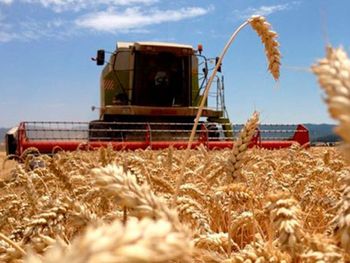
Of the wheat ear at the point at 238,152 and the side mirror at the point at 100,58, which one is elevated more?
the side mirror at the point at 100,58

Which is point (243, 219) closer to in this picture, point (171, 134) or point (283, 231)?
point (283, 231)

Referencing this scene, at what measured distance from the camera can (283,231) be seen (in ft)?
2.85

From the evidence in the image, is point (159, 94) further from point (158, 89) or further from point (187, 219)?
point (187, 219)

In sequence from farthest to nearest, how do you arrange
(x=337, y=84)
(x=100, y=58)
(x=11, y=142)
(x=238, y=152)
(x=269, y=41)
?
1. (x=100, y=58)
2. (x=11, y=142)
3. (x=269, y=41)
4. (x=238, y=152)
5. (x=337, y=84)

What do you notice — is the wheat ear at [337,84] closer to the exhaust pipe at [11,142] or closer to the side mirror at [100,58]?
the exhaust pipe at [11,142]

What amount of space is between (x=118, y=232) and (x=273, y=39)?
186 cm

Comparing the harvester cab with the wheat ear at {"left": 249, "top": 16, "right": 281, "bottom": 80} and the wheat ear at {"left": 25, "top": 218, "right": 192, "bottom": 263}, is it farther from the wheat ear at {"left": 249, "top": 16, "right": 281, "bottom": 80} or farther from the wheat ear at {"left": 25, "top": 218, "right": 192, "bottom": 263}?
the wheat ear at {"left": 25, "top": 218, "right": 192, "bottom": 263}

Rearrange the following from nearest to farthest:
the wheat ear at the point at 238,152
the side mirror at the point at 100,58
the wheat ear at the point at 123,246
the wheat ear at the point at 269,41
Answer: the wheat ear at the point at 123,246 < the wheat ear at the point at 238,152 < the wheat ear at the point at 269,41 < the side mirror at the point at 100,58

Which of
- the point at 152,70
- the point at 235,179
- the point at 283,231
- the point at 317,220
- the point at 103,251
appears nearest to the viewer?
the point at 103,251

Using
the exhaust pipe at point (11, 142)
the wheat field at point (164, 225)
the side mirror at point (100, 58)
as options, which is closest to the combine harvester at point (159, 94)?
the side mirror at point (100, 58)

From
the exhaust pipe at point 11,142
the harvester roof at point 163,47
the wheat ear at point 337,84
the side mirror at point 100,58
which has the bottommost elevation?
the exhaust pipe at point 11,142

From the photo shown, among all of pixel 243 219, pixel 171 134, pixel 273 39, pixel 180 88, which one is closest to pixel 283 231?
pixel 243 219

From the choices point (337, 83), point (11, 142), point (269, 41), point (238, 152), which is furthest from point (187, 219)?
point (11, 142)

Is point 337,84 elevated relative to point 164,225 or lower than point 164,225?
elevated
